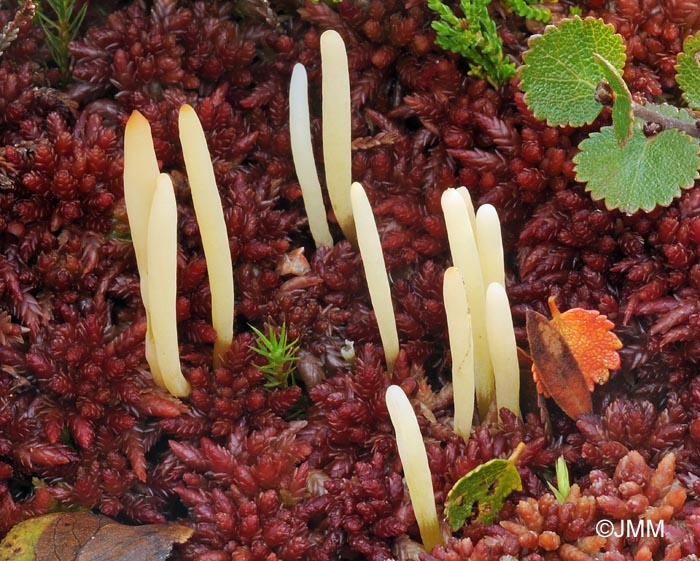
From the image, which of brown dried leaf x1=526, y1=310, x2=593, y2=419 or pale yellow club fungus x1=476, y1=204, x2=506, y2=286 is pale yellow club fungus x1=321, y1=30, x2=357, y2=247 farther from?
brown dried leaf x1=526, y1=310, x2=593, y2=419

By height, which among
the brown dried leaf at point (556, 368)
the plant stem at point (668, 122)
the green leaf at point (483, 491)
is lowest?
the green leaf at point (483, 491)

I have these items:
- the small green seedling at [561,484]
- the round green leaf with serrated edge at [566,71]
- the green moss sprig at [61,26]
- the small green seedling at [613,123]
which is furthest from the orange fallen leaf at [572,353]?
the green moss sprig at [61,26]

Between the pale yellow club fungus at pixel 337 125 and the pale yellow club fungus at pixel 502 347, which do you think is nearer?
the pale yellow club fungus at pixel 502 347

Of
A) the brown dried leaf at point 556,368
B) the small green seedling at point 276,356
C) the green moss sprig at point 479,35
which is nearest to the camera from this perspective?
the brown dried leaf at point 556,368

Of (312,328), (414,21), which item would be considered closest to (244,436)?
(312,328)

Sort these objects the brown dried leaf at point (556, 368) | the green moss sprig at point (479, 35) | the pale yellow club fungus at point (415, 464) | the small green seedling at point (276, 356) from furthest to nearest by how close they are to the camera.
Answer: the green moss sprig at point (479, 35) → the small green seedling at point (276, 356) → the brown dried leaf at point (556, 368) → the pale yellow club fungus at point (415, 464)

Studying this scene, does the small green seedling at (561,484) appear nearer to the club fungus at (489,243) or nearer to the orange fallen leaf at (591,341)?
the orange fallen leaf at (591,341)

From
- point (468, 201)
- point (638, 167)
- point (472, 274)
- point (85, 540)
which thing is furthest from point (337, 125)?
point (85, 540)

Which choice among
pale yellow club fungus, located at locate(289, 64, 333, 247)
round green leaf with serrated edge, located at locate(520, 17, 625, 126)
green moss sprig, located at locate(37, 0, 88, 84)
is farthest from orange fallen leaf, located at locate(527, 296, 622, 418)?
green moss sprig, located at locate(37, 0, 88, 84)
